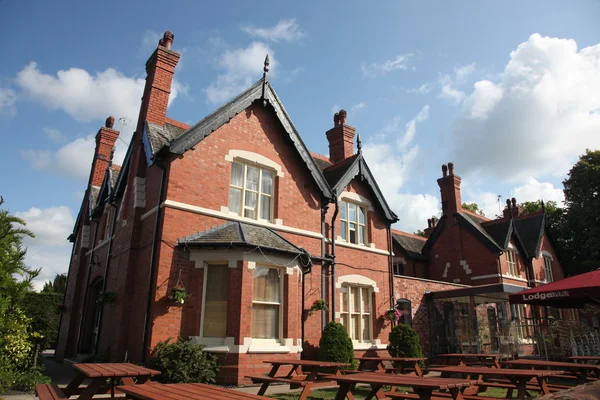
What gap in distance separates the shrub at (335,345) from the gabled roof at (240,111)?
489cm

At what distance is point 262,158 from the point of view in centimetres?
1425

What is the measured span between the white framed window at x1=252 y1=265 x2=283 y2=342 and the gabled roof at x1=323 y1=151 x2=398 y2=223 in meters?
4.86

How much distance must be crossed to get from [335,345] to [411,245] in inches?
665

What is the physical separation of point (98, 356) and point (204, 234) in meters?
4.73

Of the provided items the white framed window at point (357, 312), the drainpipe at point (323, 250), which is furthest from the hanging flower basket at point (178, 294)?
the white framed window at point (357, 312)

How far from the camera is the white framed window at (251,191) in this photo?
13.5 metres

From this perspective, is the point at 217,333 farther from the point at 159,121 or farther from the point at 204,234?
the point at 159,121

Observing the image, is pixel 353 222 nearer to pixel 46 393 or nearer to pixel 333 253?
pixel 333 253

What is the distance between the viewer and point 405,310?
→ 18.6m

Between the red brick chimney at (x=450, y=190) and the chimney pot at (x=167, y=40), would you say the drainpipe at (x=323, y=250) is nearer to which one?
the chimney pot at (x=167, y=40)

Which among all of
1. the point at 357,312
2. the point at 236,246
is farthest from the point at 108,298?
the point at 357,312

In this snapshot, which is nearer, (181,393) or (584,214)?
(181,393)

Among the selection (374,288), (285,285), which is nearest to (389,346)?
(374,288)

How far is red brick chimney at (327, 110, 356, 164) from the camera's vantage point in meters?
19.7
